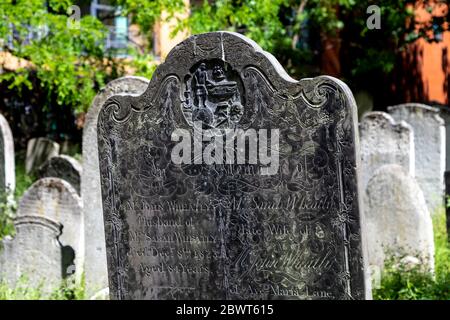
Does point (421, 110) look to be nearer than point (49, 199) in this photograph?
No

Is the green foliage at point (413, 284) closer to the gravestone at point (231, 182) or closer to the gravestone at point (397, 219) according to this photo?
the gravestone at point (397, 219)

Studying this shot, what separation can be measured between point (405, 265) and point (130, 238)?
10.1 ft

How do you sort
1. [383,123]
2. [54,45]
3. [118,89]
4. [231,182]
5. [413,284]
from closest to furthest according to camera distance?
1. [231,182]
2. [413,284]
3. [118,89]
4. [383,123]
5. [54,45]

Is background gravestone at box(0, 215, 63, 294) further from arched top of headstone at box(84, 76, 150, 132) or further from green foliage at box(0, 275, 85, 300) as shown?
arched top of headstone at box(84, 76, 150, 132)

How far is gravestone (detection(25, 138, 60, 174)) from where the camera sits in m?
14.3

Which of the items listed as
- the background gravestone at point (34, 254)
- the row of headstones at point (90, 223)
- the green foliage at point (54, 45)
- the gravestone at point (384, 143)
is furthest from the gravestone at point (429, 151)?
the background gravestone at point (34, 254)

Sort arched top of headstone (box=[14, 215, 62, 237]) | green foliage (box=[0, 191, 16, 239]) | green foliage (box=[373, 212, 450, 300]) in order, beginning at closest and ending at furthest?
green foliage (box=[373, 212, 450, 300])
arched top of headstone (box=[14, 215, 62, 237])
green foliage (box=[0, 191, 16, 239])

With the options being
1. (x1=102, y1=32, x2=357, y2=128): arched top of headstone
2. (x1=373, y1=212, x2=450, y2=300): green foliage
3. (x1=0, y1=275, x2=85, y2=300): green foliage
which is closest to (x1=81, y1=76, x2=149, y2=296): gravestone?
(x1=0, y1=275, x2=85, y2=300): green foliage

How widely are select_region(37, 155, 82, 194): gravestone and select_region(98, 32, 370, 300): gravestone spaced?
14.8 ft

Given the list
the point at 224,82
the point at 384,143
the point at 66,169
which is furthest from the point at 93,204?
the point at 384,143

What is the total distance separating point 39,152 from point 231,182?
8.93 meters

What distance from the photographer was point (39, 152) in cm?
1441

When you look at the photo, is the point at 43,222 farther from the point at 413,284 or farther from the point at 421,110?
the point at 421,110

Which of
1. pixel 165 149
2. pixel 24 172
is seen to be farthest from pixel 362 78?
pixel 165 149
